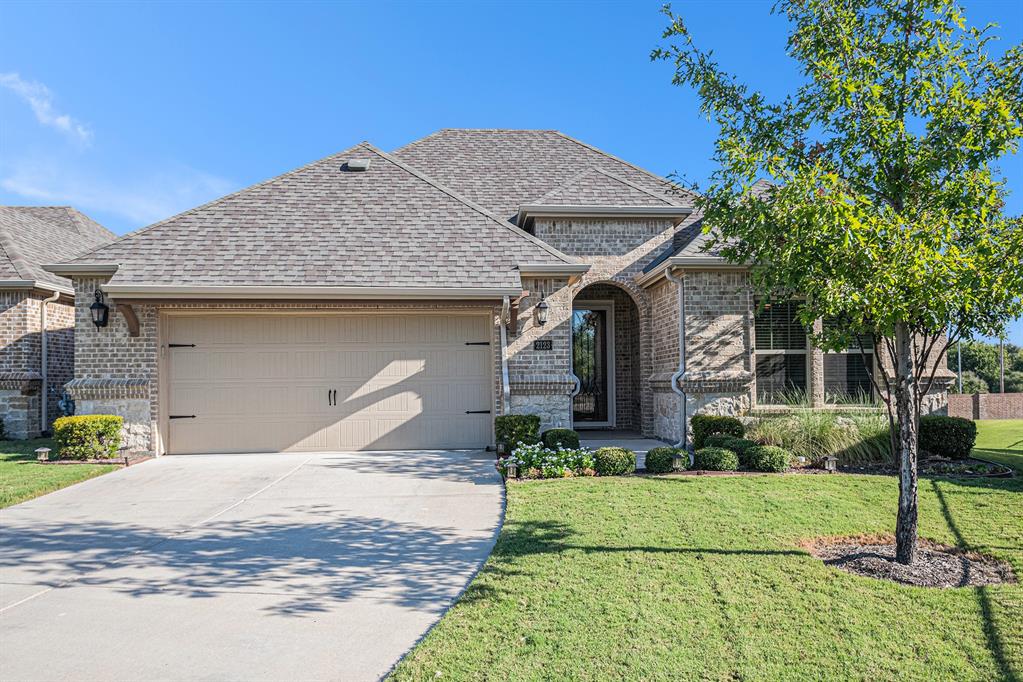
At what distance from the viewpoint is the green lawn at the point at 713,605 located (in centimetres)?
356

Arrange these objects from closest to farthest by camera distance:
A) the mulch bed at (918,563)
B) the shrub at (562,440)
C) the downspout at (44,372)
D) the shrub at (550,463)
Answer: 1. the mulch bed at (918,563)
2. the shrub at (550,463)
3. the shrub at (562,440)
4. the downspout at (44,372)

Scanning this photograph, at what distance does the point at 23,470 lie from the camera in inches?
385

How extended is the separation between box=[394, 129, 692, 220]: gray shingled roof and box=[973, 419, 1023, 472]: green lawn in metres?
7.35

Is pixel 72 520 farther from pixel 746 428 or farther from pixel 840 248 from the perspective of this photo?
pixel 746 428

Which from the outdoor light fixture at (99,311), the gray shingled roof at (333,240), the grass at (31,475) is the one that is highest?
the gray shingled roof at (333,240)

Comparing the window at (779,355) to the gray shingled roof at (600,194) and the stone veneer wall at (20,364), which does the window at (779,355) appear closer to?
the gray shingled roof at (600,194)

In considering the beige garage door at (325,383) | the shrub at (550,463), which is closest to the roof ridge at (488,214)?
the beige garage door at (325,383)

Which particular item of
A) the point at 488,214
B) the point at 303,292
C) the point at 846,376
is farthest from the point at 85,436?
the point at 846,376

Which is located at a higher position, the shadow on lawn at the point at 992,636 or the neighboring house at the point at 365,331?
the neighboring house at the point at 365,331

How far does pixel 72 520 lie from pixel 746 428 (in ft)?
32.3

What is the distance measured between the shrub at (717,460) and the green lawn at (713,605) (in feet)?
6.50

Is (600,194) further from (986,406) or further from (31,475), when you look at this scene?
(986,406)

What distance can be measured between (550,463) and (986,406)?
19.4 metres

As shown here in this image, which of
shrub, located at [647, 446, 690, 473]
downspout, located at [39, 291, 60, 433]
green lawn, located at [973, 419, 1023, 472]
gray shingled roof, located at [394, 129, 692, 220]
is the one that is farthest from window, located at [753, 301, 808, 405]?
downspout, located at [39, 291, 60, 433]
